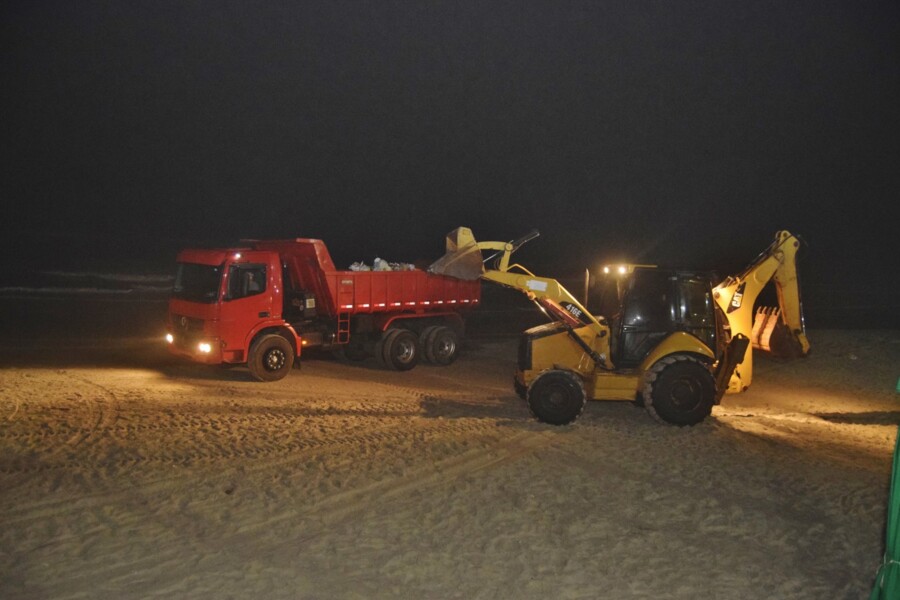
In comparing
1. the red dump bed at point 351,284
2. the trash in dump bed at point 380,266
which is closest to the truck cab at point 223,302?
the red dump bed at point 351,284

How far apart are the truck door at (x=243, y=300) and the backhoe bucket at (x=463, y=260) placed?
4.11 meters

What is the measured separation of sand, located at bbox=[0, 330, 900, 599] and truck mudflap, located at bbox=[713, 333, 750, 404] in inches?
23.8

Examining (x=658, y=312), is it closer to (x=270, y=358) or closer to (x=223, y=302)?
(x=270, y=358)

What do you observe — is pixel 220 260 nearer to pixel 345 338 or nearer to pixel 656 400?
pixel 345 338

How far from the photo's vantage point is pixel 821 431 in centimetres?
1109

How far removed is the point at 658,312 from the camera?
36.6ft

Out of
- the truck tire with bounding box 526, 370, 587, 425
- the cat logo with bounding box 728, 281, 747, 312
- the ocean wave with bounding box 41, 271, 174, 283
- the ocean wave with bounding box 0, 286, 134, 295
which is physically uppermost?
the ocean wave with bounding box 41, 271, 174, 283

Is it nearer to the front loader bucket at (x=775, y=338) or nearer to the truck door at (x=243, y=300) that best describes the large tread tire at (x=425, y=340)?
the truck door at (x=243, y=300)

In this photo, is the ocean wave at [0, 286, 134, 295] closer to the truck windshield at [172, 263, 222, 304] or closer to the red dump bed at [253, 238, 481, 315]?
the truck windshield at [172, 263, 222, 304]

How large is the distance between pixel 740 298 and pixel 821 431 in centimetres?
222

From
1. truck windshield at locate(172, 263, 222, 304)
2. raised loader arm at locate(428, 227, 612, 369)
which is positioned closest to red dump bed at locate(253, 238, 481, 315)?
truck windshield at locate(172, 263, 222, 304)

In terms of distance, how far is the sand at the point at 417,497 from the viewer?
590 cm

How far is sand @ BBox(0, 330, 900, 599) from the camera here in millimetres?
5902

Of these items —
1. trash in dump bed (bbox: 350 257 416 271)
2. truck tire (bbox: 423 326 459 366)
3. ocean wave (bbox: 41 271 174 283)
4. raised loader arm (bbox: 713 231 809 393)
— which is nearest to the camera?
raised loader arm (bbox: 713 231 809 393)
